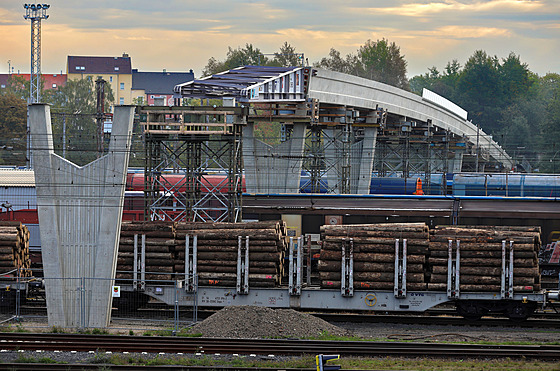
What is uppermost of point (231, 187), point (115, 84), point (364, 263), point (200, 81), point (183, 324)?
point (115, 84)

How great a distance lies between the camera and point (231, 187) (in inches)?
1216

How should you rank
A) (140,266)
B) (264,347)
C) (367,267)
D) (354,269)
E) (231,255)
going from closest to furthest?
1. (264,347)
2. (367,267)
3. (354,269)
4. (231,255)
5. (140,266)

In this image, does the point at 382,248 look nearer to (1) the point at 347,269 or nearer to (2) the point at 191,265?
(1) the point at 347,269

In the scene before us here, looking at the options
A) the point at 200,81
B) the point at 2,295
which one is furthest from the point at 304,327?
A: the point at 200,81

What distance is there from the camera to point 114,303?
78.8 ft

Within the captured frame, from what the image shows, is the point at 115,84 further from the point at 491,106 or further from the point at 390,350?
the point at 390,350

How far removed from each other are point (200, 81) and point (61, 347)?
A: 19518 mm

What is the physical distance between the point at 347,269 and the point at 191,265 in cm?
524

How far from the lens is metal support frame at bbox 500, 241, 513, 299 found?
22109 millimetres

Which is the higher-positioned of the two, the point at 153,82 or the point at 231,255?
the point at 153,82

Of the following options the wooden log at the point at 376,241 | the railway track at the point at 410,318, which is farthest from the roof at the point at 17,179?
the wooden log at the point at 376,241

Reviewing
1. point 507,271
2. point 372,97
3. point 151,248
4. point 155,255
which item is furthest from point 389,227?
point 372,97

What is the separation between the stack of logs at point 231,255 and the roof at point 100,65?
416 ft

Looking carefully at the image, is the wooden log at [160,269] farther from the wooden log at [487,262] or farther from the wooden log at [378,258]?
the wooden log at [487,262]
